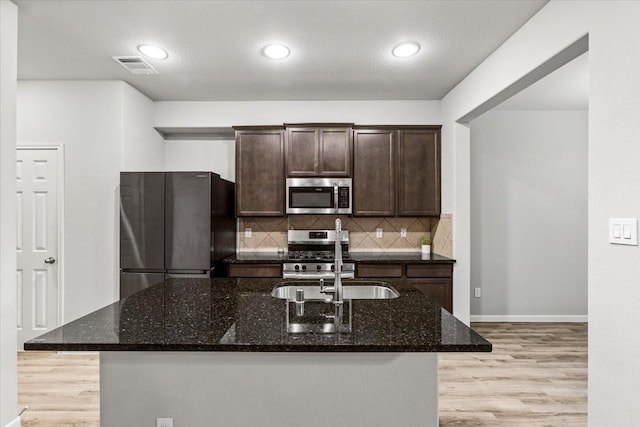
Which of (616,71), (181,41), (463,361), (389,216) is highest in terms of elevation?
(181,41)

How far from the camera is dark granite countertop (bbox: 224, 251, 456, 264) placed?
13.1 ft

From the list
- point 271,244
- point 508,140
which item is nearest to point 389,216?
point 271,244

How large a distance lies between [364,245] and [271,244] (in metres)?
1.14

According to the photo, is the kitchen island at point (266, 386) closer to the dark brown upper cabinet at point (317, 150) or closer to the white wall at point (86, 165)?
the white wall at point (86, 165)

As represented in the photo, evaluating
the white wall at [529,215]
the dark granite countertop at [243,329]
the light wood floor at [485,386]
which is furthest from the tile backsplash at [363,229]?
the dark granite countertop at [243,329]

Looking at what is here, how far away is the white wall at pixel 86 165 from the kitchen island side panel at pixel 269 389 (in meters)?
2.59

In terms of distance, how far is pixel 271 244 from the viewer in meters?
4.79

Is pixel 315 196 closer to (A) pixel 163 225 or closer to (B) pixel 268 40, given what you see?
(A) pixel 163 225

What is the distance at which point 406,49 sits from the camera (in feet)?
10.0

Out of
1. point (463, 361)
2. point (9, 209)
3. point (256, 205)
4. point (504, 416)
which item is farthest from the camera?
point (256, 205)

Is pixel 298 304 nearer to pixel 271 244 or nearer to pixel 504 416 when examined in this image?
pixel 504 416

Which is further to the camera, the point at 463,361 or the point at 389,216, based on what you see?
the point at 389,216

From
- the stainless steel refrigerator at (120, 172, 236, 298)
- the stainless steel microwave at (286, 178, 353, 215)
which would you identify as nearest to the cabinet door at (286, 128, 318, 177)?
the stainless steel microwave at (286, 178, 353, 215)

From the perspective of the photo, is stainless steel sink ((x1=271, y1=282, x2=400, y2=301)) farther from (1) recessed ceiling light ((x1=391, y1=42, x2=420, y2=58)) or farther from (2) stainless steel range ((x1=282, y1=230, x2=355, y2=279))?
(1) recessed ceiling light ((x1=391, y1=42, x2=420, y2=58))
